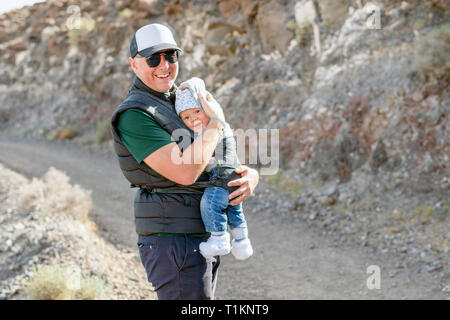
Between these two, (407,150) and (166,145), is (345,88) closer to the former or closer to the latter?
(407,150)

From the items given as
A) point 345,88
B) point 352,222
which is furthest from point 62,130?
point 352,222

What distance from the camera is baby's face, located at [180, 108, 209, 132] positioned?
2479 mm

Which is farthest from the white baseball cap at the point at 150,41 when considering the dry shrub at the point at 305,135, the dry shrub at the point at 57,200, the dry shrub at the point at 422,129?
the dry shrub at the point at 305,135

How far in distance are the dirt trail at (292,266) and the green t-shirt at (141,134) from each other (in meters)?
4.08

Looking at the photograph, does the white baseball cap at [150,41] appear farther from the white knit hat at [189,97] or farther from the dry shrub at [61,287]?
the dry shrub at [61,287]

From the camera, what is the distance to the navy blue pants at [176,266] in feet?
8.02

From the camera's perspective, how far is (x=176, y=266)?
8.02ft

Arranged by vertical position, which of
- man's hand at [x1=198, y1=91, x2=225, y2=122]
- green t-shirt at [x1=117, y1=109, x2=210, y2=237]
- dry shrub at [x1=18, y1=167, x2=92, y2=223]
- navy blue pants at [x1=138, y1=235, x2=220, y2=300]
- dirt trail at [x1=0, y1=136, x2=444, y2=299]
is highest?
man's hand at [x1=198, y1=91, x2=225, y2=122]

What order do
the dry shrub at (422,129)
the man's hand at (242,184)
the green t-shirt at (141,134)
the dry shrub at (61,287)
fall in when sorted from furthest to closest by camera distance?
the dry shrub at (422,129), the dry shrub at (61,287), the man's hand at (242,184), the green t-shirt at (141,134)

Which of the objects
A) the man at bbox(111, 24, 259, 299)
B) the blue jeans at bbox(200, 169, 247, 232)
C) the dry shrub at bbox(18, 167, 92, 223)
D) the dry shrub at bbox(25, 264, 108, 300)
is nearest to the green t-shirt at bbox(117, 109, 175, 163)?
the man at bbox(111, 24, 259, 299)

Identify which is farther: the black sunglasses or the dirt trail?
the dirt trail

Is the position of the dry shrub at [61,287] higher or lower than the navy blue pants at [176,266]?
lower

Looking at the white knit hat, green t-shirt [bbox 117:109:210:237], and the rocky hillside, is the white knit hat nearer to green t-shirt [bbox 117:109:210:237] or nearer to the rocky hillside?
green t-shirt [bbox 117:109:210:237]

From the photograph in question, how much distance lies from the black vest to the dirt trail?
3.76m
